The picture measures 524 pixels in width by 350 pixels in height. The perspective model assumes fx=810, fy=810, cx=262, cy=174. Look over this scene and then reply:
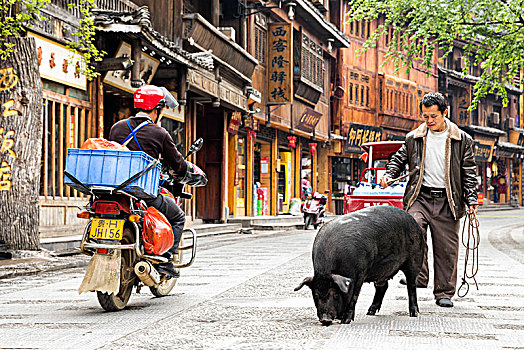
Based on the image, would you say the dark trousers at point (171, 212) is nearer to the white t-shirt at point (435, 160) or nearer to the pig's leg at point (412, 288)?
the pig's leg at point (412, 288)

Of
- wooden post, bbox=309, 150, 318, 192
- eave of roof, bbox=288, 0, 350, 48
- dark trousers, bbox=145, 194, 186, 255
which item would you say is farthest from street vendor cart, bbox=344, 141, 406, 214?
wooden post, bbox=309, 150, 318, 192

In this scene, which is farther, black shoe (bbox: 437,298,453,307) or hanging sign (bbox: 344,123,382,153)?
hanging sign (bbox: 344,123,382,153)

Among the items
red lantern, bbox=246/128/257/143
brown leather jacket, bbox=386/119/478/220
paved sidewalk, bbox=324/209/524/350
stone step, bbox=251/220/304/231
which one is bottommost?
stone step, bbox=251/220/304/231

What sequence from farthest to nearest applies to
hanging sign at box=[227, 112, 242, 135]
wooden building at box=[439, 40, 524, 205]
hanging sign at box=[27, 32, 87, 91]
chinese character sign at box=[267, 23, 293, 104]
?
wooden building at box=[439, 40, 524, 205], chinese character sign at box=[267, 23, 293, 104], hanging sign at box=[227, 112, 242, 135], hanging sign at box=[27, 32, 87, 91]

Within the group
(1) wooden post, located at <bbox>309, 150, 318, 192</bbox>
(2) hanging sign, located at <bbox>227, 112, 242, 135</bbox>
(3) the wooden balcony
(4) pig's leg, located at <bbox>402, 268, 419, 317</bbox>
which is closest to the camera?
(4) pig's leg, located at <bbox>402, 268, 419, 317</bbox>

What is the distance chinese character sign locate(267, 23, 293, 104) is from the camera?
30.2 metres

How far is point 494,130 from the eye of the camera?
59.1 m

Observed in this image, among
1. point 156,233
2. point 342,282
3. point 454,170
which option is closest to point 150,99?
point 156,233

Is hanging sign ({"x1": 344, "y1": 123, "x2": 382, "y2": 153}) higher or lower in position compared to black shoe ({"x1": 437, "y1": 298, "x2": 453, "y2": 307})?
higher

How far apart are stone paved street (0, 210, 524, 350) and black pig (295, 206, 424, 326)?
0.18 metres

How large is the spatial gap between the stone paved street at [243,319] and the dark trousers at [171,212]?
1.91 ft

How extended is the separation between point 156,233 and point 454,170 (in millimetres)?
2844

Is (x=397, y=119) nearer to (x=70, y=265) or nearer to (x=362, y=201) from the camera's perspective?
(x=362, y=201)

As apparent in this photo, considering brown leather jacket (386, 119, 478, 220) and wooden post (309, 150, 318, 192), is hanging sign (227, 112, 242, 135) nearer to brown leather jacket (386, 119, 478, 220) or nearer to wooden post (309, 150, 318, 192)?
wooden post (309, 150, 318, 192)
